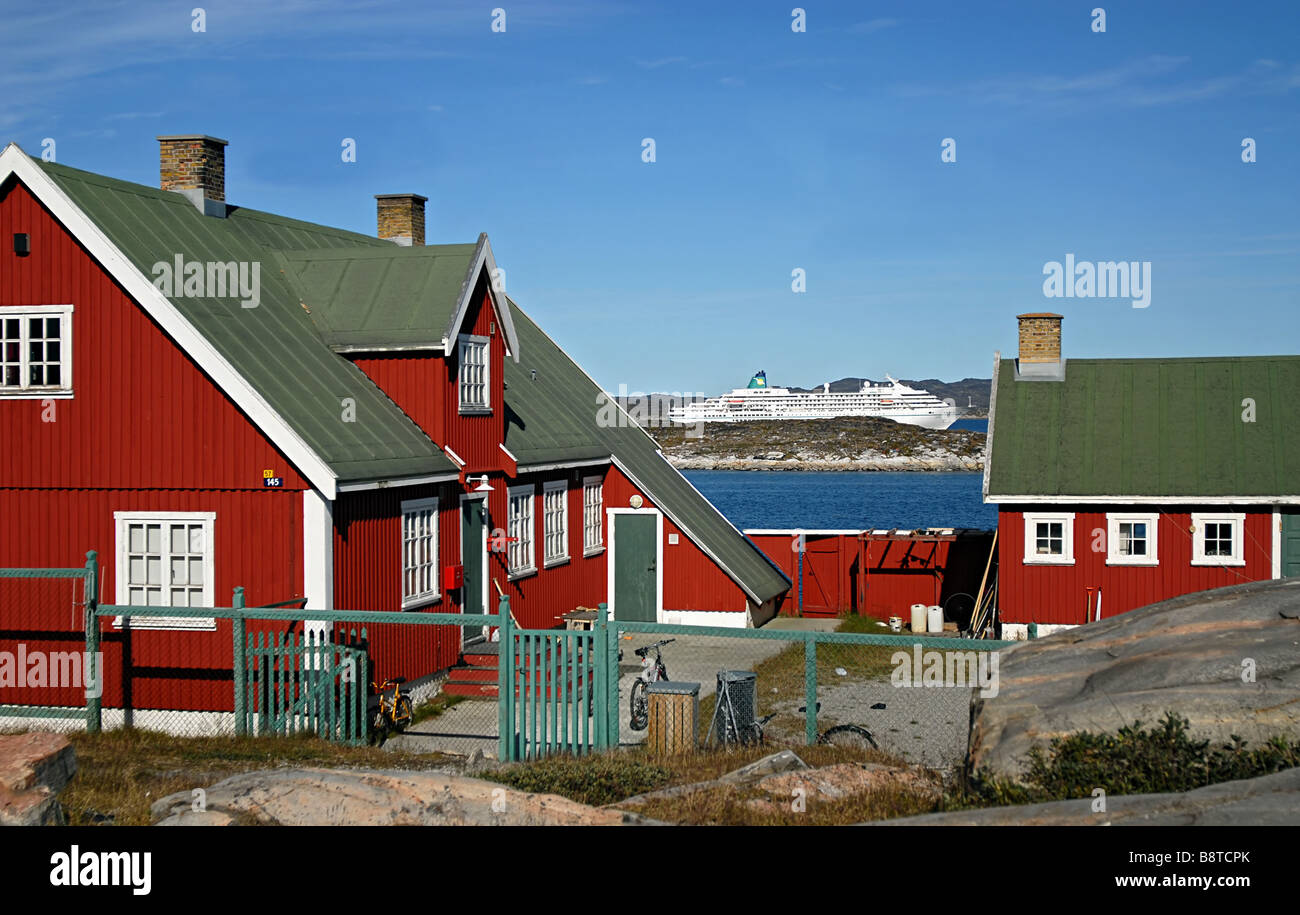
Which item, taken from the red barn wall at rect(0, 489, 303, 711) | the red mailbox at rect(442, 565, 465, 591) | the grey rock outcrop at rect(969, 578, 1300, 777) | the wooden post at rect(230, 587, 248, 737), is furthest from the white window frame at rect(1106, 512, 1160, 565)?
the wooden post at rect(230, 587, 248, 737)

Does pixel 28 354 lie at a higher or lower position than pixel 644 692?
higher

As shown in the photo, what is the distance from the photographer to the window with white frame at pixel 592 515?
87.8 ft

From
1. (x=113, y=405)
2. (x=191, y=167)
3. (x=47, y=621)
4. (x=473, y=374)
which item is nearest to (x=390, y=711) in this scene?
(x=47, y=621)

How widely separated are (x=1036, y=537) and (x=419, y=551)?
1392 centimetres

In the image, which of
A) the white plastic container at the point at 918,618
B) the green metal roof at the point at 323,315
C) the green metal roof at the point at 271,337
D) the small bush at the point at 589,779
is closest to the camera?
the small bush at the point at 589,779

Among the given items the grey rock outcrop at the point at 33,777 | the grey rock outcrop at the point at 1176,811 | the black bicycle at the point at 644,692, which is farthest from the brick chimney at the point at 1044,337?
the grey rock outcrop at the point at 33,777

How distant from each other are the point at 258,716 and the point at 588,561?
12.4 m

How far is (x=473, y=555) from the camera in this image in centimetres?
2142

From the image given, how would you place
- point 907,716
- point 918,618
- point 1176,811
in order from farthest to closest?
point 918,618, point 907,716, point 1176,811

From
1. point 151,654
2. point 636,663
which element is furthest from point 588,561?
point 151,654

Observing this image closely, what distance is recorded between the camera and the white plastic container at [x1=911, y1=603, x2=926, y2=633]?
28.1 meters

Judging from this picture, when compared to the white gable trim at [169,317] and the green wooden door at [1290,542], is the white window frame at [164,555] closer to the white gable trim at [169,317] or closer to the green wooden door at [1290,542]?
the white gable trim at [169,317]

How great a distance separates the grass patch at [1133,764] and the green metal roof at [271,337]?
10.3 meters

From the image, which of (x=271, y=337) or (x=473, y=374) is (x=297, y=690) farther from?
(x=473, y=374)
